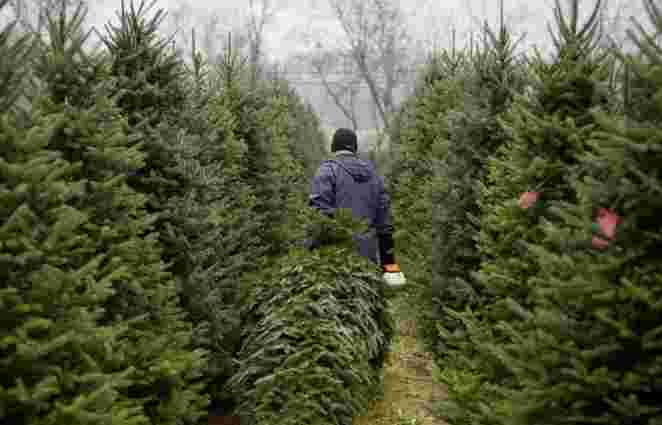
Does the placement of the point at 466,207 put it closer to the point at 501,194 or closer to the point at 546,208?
the point at 501,194

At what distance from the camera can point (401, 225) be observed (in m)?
12.4

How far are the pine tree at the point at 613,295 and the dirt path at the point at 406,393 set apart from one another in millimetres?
2678

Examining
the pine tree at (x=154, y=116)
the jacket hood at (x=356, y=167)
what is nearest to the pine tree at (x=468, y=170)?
the jacket hood at (x=356, y=167)

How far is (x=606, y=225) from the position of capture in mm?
2324

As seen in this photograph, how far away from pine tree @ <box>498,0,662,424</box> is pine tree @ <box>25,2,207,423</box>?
2.12 metres

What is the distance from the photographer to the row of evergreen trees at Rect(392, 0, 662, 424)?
7.32 ft

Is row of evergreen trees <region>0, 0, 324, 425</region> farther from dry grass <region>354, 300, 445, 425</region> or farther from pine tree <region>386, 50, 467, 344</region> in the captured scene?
pine tree <region>386, 50, 467, 344</region>

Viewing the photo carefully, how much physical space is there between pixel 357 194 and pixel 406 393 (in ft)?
6.91

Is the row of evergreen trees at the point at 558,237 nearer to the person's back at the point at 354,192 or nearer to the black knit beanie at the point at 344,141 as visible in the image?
the person's back at the point at 354,192

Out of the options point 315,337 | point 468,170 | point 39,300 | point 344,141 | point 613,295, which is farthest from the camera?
point 344,141

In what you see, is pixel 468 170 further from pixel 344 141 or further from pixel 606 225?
pixel 606 225

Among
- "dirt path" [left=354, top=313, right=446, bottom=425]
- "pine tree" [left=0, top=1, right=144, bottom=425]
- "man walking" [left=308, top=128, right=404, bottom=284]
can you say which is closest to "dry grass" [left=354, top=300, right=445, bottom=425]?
"dirt path" [left=354, top=313, right=446, bottom=425]

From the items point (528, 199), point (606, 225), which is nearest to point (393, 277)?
point (528, 199)

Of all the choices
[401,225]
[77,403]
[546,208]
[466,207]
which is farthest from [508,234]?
[401,225]
